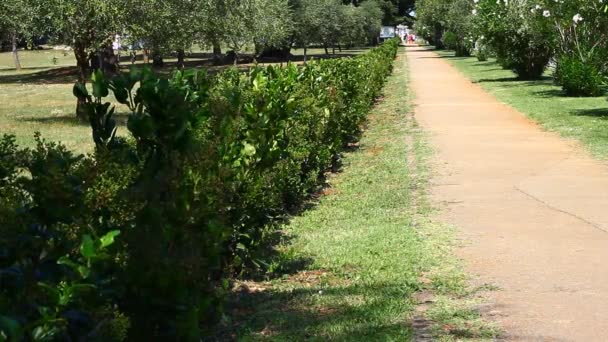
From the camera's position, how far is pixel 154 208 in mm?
3268

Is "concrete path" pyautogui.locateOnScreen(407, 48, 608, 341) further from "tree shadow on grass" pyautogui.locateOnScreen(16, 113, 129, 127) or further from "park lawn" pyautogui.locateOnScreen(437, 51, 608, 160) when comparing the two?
"tree shadow on grass" pyautogui.locateOnScreen(16, 113, 129, 127)

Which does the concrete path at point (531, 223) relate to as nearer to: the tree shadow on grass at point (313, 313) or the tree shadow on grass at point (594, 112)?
the tree shadow on grass at point (313, 313)

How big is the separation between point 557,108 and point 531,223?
1169 centimetres

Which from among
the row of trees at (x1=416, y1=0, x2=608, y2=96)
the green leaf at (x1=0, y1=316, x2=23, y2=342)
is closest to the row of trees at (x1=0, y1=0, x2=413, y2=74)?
the row of trees at (x1=416, y1=0, x2=608, y2=96)

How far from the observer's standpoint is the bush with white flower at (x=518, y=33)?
82.3 feet

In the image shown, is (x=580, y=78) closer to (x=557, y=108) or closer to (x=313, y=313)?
(x=557, y=108)

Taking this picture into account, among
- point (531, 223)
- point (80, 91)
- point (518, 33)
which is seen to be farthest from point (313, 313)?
point (518, 33)

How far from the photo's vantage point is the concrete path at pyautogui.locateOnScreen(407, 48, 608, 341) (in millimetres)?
4844

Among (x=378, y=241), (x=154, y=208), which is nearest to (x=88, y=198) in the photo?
(x=154, y=208)

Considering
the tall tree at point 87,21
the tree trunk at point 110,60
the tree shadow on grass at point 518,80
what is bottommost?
the tree shadow on grass at point 518,80

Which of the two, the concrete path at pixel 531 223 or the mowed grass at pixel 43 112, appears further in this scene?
the mowed grass at pixel 43 112

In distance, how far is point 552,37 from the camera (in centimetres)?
2473

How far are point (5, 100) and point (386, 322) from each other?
910 inches

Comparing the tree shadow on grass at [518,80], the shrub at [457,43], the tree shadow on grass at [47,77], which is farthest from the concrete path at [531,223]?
the shrub at [457,43]
